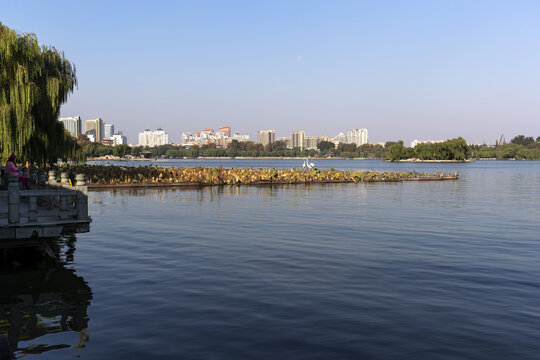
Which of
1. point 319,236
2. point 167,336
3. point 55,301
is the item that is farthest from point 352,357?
point 319,236

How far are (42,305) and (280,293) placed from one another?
5741 millimetres

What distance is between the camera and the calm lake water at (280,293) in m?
9.08

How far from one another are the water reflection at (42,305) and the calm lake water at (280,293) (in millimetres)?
39

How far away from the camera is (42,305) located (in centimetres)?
1139

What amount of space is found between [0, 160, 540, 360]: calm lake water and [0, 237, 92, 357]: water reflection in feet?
0.13

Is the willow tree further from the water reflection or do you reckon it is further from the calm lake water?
the water reflection

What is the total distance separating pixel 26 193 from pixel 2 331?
4.73 meters

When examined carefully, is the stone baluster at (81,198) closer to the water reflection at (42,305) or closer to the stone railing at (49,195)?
the stone railing at (49,195)

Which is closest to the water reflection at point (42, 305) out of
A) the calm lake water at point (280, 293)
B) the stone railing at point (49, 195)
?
the calm lake water at point (280, 293)

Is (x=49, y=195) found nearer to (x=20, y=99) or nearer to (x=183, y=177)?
(x=20, y=99)

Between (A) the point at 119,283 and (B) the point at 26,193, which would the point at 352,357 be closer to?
(A) the point at 119,283

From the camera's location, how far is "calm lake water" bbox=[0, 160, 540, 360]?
908cm

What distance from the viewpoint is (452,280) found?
45.4ft

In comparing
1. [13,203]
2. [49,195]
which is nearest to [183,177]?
[49,195]
